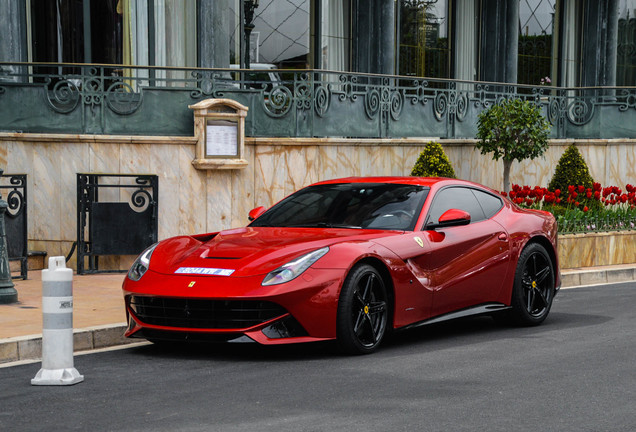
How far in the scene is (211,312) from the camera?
7848mm

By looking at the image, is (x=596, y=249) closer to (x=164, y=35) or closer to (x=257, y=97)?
(x=257, y=97)

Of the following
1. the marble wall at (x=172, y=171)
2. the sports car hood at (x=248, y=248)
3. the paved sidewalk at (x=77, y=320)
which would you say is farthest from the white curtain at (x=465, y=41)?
the sports car hood at (x=248, y=248)

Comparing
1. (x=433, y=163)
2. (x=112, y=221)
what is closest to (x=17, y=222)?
(x=112, y=221)

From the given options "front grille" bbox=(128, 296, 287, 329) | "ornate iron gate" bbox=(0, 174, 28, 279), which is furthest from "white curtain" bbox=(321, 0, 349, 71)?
A: "front grille" bbox=(128, 296, 287, 329)

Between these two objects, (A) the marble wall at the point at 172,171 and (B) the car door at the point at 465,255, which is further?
(A) the marble wall at the point at 172,171

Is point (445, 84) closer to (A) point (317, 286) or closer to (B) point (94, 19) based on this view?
(B) point (94, 19)

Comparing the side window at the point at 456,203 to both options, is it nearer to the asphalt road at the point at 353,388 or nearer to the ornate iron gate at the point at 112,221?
the asphalt road at the point at 353,388

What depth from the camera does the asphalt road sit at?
236 inches

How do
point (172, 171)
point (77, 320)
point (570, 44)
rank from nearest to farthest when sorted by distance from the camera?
1. point (77, 320)
2. point (172, 171)
3. point (570, 44)

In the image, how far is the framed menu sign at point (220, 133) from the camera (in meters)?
14.8

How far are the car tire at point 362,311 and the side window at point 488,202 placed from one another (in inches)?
74.5

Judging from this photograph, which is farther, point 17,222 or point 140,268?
point 17,222

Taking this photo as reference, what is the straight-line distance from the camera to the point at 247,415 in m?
6.14

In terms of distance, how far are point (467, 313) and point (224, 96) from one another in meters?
7.67
